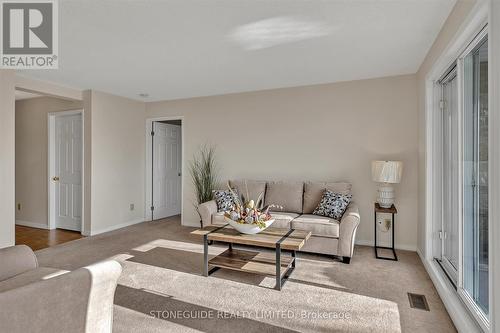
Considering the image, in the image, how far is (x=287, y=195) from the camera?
4.27 meters

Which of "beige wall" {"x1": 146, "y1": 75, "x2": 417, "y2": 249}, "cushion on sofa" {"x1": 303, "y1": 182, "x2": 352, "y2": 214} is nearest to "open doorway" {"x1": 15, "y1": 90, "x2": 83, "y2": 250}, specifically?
"beige wall" {"x1": 146, "y1": 75, "x2": 417, "y2": 249}

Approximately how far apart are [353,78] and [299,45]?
1581 mm

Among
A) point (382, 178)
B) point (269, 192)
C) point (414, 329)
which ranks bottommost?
point (414, 329)

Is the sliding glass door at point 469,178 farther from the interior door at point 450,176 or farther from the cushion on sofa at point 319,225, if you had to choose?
the cushion on sofa at point 319,225

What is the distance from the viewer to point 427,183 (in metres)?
3.18

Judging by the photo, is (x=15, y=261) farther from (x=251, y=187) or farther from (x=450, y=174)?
(x=450, y=174)

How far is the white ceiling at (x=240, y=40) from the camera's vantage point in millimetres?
2199

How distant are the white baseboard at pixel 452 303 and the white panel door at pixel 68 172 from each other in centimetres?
549

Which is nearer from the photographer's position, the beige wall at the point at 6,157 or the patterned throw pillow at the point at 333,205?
the beige wall at the point at 6,157

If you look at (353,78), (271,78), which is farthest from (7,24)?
(353,78)

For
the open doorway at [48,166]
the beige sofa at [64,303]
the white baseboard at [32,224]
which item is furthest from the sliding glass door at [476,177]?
the white baseboard at [32,224]

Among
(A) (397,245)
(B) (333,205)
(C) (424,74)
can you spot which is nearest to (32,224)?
(B) (333,205)

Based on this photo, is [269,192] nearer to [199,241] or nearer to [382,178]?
[199,241]

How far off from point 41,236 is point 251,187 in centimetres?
372
